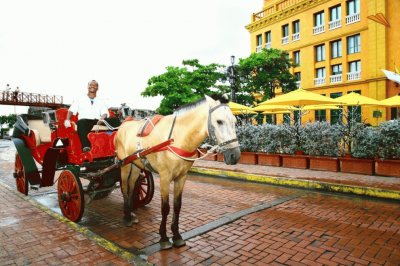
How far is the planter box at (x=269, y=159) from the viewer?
10.5m

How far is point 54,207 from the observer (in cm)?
Result: 596

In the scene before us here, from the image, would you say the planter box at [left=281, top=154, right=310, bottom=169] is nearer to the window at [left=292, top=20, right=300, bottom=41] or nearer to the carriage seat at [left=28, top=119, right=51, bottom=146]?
the carriage seat at [left=28, top=119, right=51, bottom=146]

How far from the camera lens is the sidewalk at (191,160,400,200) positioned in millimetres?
6593

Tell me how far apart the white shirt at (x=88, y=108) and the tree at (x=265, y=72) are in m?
15.1

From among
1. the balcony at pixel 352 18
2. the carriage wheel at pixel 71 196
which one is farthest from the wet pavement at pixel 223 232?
the balcony at pixel 352 18

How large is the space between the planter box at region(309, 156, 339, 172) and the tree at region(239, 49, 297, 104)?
35.5ft

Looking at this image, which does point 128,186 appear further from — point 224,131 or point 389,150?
point 389,150

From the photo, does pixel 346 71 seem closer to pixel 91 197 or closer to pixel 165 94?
pixel 165 94

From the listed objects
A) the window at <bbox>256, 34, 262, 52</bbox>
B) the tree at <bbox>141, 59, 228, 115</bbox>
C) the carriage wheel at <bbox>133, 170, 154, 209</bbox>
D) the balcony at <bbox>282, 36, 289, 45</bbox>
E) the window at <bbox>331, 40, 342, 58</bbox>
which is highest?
the window at <bbox>256, 34, 262, 52</bbox>

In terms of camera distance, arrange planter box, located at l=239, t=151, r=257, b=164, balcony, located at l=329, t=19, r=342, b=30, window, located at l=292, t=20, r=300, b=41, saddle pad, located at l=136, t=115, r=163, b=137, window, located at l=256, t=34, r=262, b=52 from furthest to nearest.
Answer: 1. window, located at l=256, t=34, r=262, b=52
2. window, located at l=292, t=20, r=300, b=41
3. balcony, located at l=329, t=19, r=342, b=30
4. planter box, located at l=239, t=151, r=257, b=164
5. saddle pad, located at l=136, t=115, r=163, b=137

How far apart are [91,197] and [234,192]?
3577 mm

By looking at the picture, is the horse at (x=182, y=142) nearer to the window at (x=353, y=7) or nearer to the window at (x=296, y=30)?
the window at (x=353, y=7)

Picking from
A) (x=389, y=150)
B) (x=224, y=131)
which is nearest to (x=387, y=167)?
(x=389, y=150)

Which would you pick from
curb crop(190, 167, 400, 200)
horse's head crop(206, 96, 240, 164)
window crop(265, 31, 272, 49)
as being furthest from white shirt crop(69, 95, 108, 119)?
window crop(265, 31, 272, 49)
